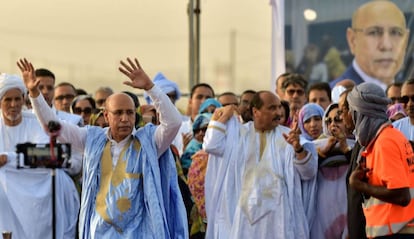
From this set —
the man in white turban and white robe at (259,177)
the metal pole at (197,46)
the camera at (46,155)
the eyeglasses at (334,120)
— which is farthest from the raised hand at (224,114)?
the metal pole at (197,46)

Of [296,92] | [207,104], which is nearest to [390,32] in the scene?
[296,92]

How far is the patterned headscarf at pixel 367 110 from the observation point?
355 inches

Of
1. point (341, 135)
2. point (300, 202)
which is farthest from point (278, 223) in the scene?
point (341, 135)

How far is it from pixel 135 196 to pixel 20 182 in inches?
86.2

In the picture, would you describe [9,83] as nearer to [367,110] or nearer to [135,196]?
[135,196]

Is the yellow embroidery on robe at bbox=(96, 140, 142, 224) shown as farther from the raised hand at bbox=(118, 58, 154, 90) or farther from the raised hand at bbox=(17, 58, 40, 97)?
the raised hand at bbox=(17, 58, 40, 97)

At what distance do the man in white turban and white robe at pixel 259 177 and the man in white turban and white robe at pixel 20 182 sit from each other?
1.53 m

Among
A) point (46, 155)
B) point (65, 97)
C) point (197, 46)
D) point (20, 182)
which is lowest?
point (20, 182)

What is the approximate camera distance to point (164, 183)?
10188mm

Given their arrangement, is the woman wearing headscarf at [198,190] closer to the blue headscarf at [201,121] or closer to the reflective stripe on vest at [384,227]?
the blue headscarf at [201,121]

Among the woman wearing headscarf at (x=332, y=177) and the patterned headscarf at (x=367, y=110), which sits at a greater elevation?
the patterned headscarf at (x=367, y=110)

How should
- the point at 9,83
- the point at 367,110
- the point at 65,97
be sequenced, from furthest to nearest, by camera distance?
the point at 65,97 → the point at 9,83 → the point at 367,110

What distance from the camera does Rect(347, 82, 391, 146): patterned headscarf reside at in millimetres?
9016

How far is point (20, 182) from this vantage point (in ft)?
38.9
